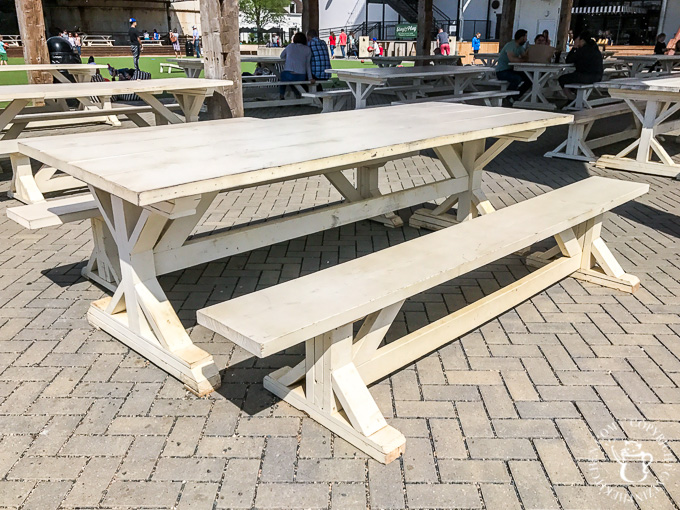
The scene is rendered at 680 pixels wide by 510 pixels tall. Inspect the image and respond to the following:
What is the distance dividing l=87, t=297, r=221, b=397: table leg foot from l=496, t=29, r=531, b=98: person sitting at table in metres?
9.66

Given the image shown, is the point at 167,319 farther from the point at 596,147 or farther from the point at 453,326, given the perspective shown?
the point at 596,147

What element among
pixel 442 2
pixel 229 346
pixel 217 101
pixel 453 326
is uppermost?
pixel 442 2

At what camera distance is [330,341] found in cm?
226

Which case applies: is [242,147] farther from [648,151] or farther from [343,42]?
[343,42]

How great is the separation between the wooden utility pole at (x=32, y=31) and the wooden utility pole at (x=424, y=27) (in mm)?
7724

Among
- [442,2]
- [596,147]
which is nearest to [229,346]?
[596,147]

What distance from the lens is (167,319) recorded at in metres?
2.79

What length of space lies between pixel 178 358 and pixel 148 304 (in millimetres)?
294

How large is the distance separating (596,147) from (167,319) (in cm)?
649

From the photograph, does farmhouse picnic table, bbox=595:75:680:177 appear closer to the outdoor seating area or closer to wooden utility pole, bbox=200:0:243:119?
the outdoor seating area

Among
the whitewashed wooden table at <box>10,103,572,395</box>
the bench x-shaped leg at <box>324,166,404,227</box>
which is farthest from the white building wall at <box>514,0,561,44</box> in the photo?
the whitewashed wooden table at <box>10,103,572,395</box>

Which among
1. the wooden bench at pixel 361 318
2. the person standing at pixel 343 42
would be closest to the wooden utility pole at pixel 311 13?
the wooden bench at pixel 361 318

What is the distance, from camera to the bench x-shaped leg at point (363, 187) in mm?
4199

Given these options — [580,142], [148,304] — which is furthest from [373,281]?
[580,142]
